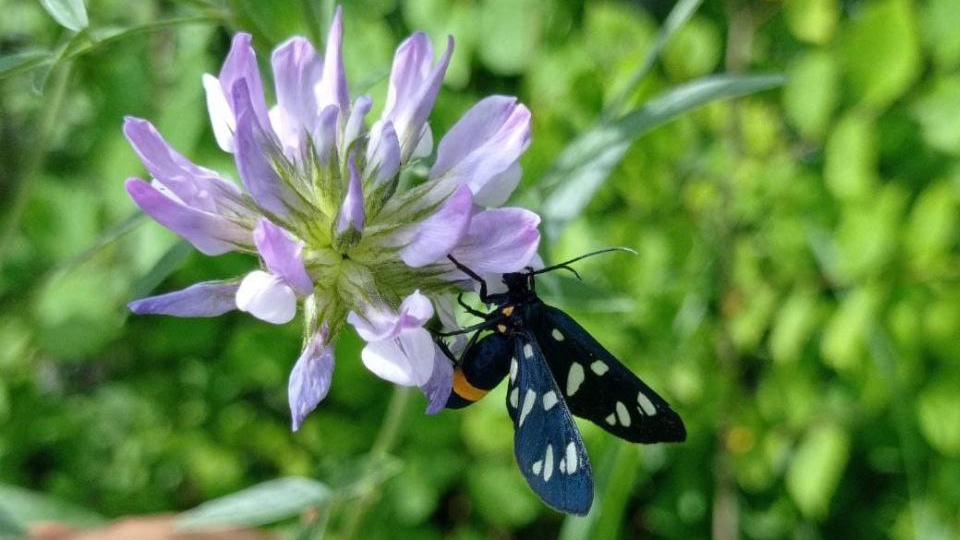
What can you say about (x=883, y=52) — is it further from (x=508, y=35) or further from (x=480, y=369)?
(x=480, y=369)

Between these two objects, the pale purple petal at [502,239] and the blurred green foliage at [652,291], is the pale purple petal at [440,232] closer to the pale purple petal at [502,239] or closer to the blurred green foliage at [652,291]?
the pale purple petal at [502,239]

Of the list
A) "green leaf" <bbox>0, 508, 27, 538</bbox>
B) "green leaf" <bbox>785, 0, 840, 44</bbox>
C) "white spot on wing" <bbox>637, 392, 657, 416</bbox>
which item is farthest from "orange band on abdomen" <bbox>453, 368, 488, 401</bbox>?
"green leaf" <bbox>785, 0, 840, 44</bbox>

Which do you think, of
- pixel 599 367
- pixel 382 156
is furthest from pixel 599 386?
pixel 382 156

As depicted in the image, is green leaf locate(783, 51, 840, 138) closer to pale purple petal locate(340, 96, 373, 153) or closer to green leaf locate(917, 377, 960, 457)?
green leaf locate(917, 377, 960, 457)

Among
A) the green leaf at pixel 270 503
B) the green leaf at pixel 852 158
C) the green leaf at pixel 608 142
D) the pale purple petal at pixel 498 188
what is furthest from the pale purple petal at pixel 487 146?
the green leaf at pixel 852 158

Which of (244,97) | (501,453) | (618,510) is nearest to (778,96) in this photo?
(501,453)
